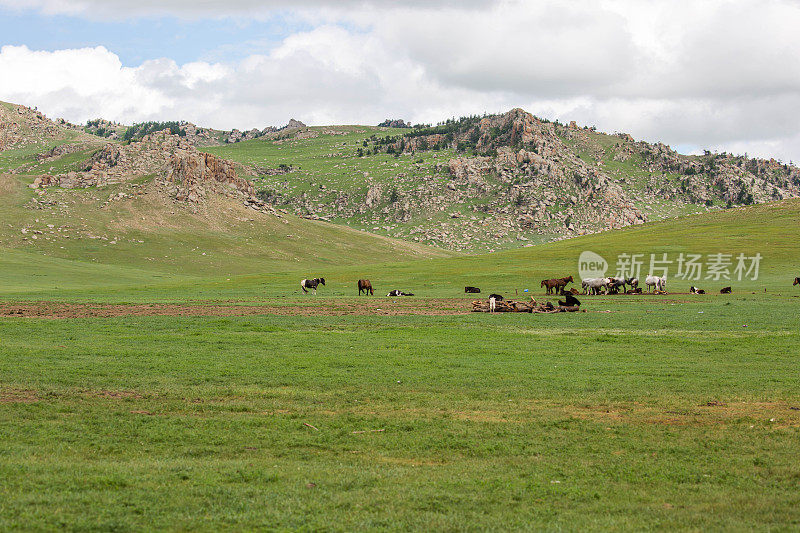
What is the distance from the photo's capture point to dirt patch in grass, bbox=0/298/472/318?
35969 millimetres

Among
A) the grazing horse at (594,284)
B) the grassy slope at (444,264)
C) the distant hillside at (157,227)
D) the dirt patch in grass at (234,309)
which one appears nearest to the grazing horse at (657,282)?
the grassy slope at (444,264)

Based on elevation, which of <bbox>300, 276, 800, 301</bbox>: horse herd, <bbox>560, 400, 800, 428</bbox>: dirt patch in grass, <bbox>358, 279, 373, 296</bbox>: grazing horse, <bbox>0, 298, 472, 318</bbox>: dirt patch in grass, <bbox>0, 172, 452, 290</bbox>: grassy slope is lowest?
<bbox>0, 298, 472, 318</bbox>: dirt patch in grass

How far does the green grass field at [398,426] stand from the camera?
8.27m

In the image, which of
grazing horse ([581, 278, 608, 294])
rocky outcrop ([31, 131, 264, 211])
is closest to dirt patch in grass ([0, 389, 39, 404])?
grazing horse ([581, 278, 608, 294])

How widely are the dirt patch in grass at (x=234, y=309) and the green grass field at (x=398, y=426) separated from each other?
6004 mm

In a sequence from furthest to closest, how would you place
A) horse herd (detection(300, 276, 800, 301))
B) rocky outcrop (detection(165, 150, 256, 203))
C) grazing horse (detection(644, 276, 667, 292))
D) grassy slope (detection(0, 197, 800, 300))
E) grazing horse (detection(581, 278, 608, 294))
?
rocky outcrop (detection(165, 150, 256, 203)) < grassy slope (detection(0, 197, 800, 300)) < grazing horse (detection(644, 276, 667, 292)) < grazing horse (detection(581, 278, 608, 294)) < horse herd (detection(300, 276, 800, 301))

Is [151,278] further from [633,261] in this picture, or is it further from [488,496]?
[488,496]

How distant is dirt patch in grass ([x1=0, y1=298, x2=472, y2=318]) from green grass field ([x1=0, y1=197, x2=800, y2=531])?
6004 millimetres

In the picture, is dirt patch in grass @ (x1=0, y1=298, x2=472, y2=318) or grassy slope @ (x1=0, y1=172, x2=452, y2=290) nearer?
dirt patch in grass @ (x1=0, y1=298, x2=472, y2=318)

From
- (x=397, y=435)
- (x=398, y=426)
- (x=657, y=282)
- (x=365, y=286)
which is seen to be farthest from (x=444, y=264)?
(x=397, y=435)

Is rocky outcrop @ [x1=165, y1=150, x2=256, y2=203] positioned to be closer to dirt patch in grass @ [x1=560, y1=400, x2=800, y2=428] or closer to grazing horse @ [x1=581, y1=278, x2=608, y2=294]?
grazing horse @ [x1=581, y1=278, x2=608, y2=294]

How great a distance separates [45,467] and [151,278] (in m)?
86.0

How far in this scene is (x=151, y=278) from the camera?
295 feet

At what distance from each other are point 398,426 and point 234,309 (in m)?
29.5
